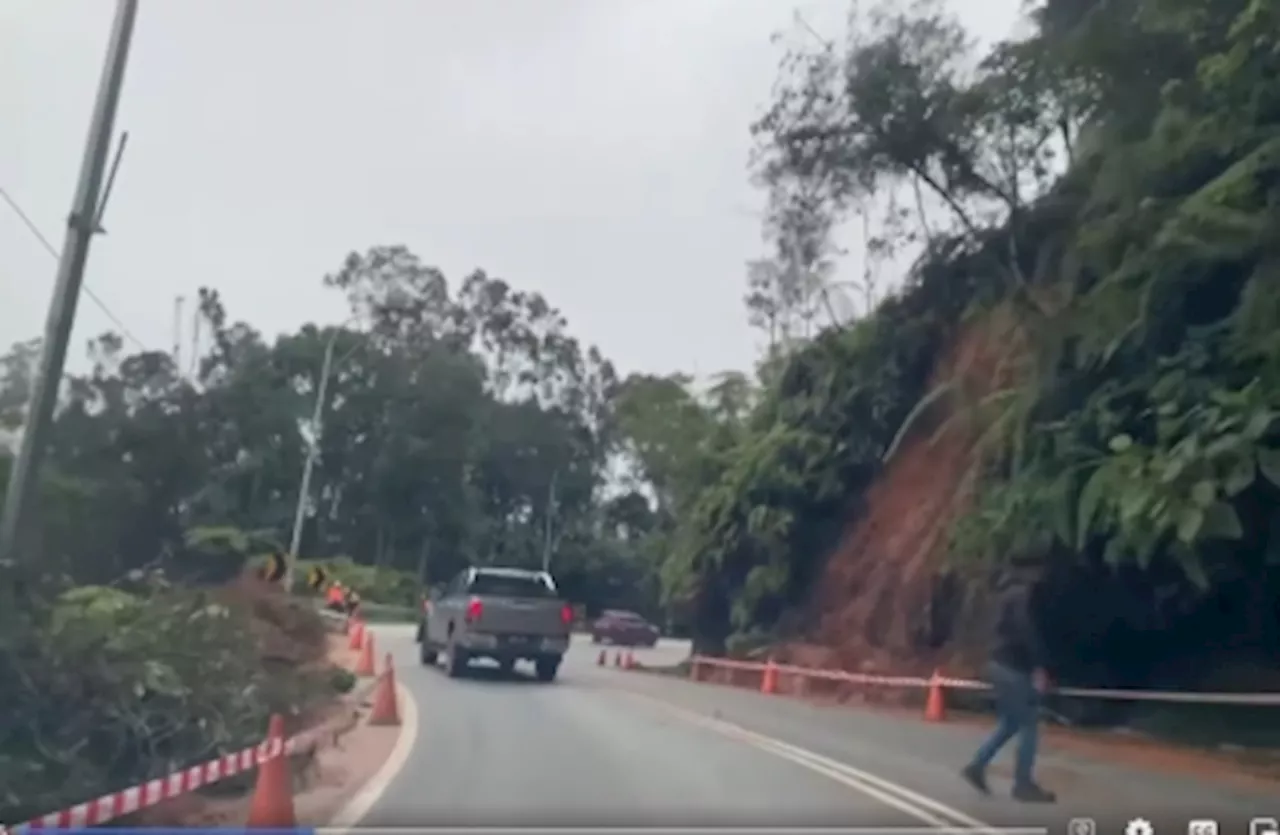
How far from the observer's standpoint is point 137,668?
488 inches

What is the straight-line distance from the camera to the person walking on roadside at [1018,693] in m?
13.3

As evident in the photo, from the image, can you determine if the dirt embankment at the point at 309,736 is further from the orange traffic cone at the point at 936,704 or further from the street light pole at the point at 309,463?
the orange traffic cone at the point at 936,704

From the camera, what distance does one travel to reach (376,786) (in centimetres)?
1410

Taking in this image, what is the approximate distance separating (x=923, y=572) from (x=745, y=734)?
8671mm

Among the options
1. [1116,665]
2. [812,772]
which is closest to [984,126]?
[1116,665]

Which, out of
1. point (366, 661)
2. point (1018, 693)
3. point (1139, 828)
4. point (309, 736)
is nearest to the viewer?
point (1139, 828)

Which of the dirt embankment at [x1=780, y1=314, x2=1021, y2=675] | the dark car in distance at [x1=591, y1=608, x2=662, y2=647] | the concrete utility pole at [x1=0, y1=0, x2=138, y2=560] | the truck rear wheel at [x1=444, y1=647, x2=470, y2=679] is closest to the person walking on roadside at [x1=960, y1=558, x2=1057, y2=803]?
the concrete utility pole at [x1=0, y1=0, x2=138, y2=560]

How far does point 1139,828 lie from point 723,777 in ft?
16.5

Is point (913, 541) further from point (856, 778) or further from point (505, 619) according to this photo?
point (856, 778)

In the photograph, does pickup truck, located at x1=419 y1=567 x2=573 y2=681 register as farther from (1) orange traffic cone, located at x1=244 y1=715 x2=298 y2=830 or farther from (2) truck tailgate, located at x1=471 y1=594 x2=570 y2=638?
(1) orange traffic cone, located at x1=244 y1=715 x2=298 y2=830

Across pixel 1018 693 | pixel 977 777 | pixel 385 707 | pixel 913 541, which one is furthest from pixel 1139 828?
pixel 913 541

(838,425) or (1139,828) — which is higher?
(838,425)

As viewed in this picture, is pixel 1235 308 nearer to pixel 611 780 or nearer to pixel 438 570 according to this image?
pixel 611 780

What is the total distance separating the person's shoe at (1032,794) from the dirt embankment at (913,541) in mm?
11481
